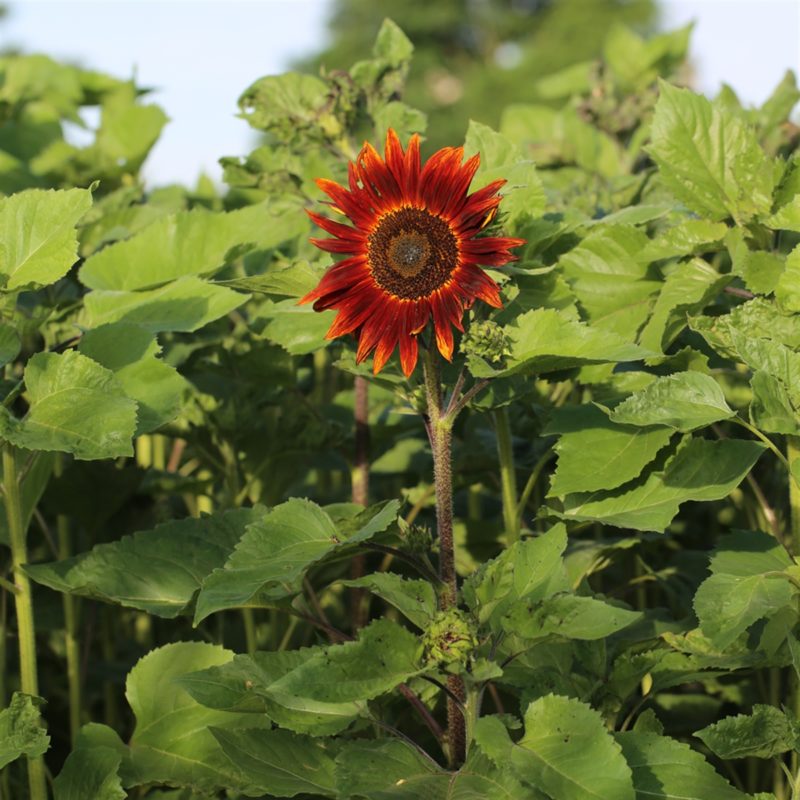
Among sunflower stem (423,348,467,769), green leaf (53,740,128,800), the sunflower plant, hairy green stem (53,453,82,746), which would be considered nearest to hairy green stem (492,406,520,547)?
the sunflower plant

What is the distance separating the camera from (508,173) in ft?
5.67

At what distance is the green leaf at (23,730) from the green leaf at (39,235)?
1.69ft

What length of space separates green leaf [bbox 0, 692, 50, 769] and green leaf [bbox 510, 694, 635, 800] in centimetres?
58

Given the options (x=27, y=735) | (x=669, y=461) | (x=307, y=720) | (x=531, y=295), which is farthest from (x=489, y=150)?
(x=27, y=735)

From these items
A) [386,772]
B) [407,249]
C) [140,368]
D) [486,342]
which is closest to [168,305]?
[140,368]

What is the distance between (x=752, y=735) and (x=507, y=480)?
49 cm

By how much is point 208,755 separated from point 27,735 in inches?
10.1

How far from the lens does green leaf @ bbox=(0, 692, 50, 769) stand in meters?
1.53

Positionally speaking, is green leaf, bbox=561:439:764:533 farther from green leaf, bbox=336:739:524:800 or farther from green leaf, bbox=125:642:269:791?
green leaf, bbox=125:642:269:791

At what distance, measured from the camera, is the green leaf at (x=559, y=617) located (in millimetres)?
1374

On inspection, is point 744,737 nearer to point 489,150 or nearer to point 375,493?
point 489,150

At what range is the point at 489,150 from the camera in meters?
1.89

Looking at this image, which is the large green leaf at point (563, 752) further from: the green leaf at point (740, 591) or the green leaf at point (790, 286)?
the green leaf at point (790, 286)

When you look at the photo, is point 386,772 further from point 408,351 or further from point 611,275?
point 611,275
